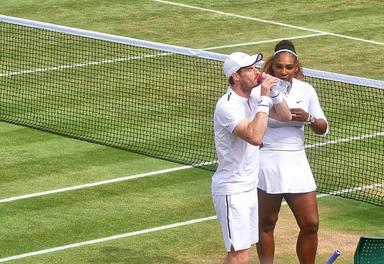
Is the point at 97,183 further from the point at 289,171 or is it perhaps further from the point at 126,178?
the point at 289,171

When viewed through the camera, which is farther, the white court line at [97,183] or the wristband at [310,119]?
the white court line at [97,183]

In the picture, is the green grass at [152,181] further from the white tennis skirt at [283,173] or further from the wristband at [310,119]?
the wristband at [310,119]

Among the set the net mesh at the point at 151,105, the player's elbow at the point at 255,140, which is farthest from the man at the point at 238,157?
the net mesh at the point at 151,105

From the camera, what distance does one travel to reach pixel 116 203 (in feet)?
57.3

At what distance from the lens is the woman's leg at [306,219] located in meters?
14.0

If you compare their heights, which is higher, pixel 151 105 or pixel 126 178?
pixel 126 178

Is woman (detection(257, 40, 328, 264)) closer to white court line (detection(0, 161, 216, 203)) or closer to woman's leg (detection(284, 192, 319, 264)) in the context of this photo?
woman's leg (detection(284, 192, 319, 264))

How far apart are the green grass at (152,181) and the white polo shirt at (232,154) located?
2.35m

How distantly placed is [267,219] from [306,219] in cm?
42

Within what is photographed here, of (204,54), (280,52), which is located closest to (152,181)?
(204,54)

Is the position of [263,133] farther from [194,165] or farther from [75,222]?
[194,165]

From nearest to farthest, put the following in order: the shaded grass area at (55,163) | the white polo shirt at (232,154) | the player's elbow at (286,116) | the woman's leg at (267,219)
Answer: the white polo shirt at (232,154) → the player's elbow at (286,116) → the woman's leg at (267,219) → the shaded grass area at (55,163)

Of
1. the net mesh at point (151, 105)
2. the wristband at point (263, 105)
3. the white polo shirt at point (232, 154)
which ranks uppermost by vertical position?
the wristband at point (263, 105)

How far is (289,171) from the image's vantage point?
551 inches
